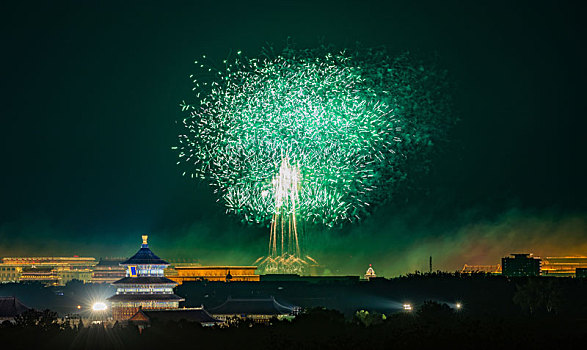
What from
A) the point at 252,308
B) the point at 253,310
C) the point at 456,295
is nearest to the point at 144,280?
the point at 253,310

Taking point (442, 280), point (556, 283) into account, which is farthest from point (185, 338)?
point (442, 280)

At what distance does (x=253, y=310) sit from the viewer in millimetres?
153625

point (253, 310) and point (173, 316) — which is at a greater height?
point (253, 310)

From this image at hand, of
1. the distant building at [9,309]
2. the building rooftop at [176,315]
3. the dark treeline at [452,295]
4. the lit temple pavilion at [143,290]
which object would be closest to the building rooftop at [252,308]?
the lit temple pavilion at [143,290]

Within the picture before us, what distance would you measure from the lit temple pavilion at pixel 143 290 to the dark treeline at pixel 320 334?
1072 centimetres

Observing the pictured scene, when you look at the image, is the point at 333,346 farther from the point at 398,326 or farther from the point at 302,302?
the point at 302,302

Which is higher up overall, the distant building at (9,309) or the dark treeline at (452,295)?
the dark treeline at (452,295)

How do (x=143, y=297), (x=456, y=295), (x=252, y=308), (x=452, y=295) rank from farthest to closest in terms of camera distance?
(x=452, y=295), (x=456, y=295), (x=252, y=308), (x=143, y=297)

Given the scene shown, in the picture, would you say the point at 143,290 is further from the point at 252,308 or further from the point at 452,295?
the point at 452,295

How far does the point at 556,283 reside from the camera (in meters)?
159

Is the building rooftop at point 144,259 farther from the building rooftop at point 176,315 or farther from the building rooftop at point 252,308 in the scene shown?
the building rooftop at point 252,308

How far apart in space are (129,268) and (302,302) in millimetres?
57288

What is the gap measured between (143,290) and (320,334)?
31.8 metres

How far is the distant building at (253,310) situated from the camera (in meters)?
151
